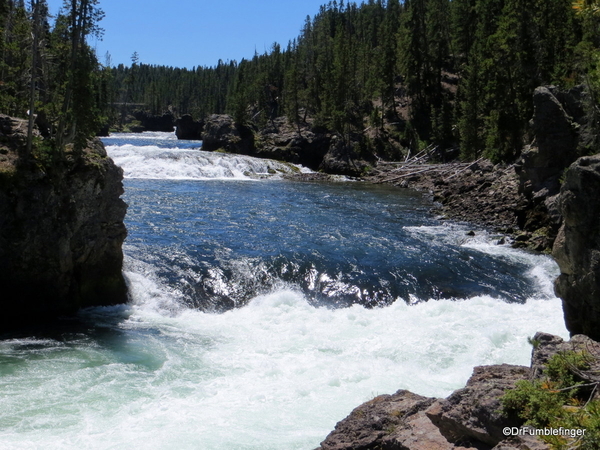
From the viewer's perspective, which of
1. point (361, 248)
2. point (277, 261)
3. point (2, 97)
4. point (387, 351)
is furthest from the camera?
point (361, 248)

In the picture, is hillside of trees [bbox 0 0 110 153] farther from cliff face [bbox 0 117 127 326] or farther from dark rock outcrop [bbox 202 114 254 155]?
dark rock outcrop [bbox 202 114 254 155]

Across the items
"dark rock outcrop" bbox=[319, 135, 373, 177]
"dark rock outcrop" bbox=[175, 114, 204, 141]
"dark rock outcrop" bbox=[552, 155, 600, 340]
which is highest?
"dark rock outcrop" bbox=[175, 114, 204, 141]

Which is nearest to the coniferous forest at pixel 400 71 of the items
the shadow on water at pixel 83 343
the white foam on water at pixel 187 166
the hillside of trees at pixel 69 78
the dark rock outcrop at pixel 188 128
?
the hillside of trees at pixel 69 78

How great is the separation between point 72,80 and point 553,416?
1465cm

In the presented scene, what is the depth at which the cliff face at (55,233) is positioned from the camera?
45.3 ft

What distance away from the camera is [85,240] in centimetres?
1546

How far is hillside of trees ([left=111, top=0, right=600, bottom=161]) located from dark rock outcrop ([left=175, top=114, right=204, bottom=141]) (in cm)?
1418

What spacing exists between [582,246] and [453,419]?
5628 millimetres

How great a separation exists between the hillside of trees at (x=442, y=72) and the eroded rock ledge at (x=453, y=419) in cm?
590

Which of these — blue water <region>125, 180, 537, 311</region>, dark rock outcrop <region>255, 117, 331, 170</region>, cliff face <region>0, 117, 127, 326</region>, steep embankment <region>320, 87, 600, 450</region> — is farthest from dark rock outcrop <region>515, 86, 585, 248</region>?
dark rock outcrop <region>255, 117, 331, 170</region>

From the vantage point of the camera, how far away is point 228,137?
222 feet

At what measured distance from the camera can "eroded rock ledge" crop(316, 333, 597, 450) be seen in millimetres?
5949

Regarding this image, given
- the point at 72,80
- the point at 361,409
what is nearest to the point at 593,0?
the point at 361,409

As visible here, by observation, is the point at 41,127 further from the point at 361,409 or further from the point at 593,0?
the point at 593,0
